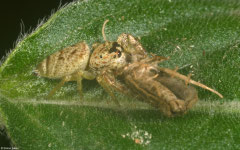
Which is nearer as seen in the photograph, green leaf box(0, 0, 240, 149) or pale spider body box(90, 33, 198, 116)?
green leaf box(0, 0, 240, 149)

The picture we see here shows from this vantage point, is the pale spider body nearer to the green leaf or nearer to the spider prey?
the spider prey

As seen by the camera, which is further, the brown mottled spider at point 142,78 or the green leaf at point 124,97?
the brown mottled spider at point 142,78

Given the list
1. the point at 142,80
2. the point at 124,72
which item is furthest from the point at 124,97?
the point at 124,72

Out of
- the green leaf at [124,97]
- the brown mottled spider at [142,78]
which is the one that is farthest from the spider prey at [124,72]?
the green leaf at [124,97]

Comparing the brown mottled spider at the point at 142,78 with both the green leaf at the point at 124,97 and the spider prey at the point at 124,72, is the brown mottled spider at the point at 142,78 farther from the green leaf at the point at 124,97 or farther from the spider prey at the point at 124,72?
the green leaf at the point at 124,97

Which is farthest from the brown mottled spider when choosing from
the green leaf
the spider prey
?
the green leaf
